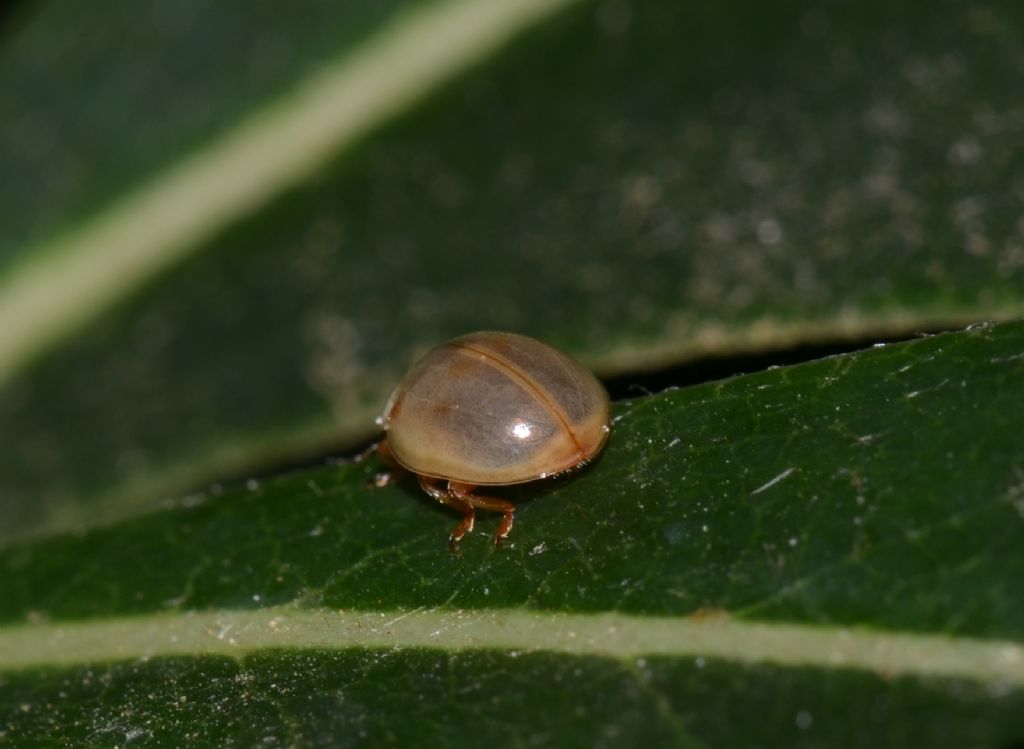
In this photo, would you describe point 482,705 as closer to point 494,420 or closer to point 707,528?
point 707,528

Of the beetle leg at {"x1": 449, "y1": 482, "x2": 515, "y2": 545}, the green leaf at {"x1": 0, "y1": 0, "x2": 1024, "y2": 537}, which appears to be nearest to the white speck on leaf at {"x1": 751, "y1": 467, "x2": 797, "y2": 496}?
the beetle leg at {"x1": 449, "y1": 482, "x2": 515, "y2": 545}

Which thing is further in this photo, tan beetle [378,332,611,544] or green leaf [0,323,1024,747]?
tan beetle [378,332,611,544]

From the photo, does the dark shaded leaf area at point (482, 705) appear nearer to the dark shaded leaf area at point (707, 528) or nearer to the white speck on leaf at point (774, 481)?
the dark shaded leaf area at point (707, 528)

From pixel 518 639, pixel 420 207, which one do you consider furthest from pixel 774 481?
pixel 420 207

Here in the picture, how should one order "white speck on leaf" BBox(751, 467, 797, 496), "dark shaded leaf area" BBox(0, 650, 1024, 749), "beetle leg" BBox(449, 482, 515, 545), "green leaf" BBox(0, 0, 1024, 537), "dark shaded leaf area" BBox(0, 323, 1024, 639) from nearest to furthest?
"dark shaded leaf area" BBox(0, 650, 1024, 749) < "dark shaded leaf area" BBox(0, 323, 1024, 639) < "white speck on leaf" BBox(751, 467, 797, 496) < "beetle leg" BBox(449, 482, 515, 545) < "green leaf" BBox(0, 0, 1024, 537)

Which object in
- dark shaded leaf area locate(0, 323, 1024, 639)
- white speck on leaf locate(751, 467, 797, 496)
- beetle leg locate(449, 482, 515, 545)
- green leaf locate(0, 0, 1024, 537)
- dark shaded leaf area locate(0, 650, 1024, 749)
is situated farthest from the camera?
green leaf locate(0, 0, 1024, 537)

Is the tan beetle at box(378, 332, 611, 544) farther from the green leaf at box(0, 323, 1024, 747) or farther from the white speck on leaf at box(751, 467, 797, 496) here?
the white speck on leaf at box(751, 467, 797, 496)

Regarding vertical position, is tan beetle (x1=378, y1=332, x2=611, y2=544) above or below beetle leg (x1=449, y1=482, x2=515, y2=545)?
above

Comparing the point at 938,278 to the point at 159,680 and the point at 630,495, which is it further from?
the point at 159,680
